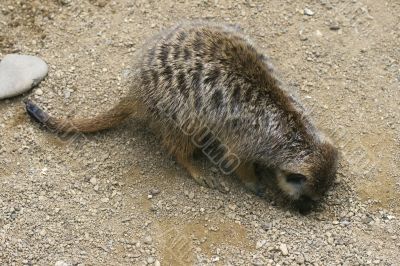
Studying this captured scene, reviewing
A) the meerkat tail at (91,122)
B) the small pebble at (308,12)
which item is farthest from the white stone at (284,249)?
the small pebble at (308,12)

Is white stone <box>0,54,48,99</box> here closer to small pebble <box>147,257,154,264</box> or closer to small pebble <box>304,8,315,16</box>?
small pebble <box>147,257,154,264</box>

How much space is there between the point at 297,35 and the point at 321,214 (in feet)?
5.59

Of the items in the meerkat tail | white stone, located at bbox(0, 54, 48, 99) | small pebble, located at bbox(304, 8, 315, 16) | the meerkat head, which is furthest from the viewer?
small pebble, located at bbox(304, 8, 315, 16)

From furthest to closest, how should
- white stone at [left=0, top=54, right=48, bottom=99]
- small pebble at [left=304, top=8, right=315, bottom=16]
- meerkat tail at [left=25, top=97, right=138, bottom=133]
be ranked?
small pebble at [left=304, top=8, right=315, bottom=16] < white stone at [left=0, top=54, right=48, bottom=99] < meerkat tail at [left=25, top=97, right=138, bottom=133]

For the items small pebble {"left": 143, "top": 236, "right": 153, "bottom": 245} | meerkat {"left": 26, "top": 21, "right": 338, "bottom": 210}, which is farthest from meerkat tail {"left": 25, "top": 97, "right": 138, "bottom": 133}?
small pebble {"left": 143, "top": 236, "right": 153, "bottom": 245}

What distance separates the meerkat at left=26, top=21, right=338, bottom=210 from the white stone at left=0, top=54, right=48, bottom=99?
3.14 feet

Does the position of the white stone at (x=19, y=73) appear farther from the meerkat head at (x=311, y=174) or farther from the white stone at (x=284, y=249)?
the white stone at (x=284, y=249)

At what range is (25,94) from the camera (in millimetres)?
4879

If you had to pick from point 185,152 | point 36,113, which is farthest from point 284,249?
point 36,113

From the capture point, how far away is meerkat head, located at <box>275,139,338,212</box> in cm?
407

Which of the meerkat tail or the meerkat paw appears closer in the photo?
the meerkat paw

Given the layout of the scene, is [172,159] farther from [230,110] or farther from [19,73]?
[19,73]

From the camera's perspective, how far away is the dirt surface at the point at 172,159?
13.1 ft

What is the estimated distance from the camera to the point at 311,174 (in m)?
4.09
